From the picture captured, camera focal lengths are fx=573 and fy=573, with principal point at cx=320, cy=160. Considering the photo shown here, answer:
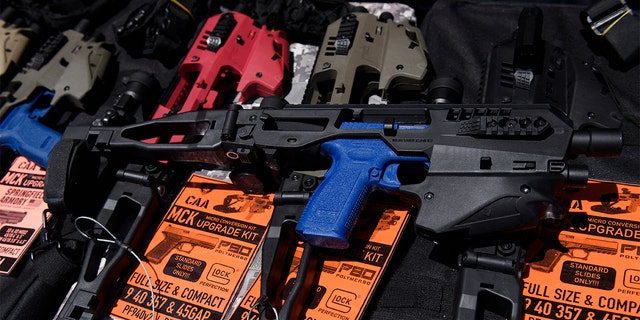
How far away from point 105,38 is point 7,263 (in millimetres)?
1497

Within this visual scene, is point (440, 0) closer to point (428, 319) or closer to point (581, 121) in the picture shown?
point (581, 121)

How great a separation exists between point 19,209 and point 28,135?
371 mm

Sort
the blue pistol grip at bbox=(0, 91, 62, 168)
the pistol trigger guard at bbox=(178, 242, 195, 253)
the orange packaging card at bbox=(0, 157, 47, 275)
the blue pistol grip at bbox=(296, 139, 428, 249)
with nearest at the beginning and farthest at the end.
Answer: the blue pistol grip at bbox=(296, 139, 428, 249)
the pistol trigger guard at bbox=(178, 242, 195, 253)
the orange packaging card at bbox=(0, 157, 47, 275)
the blue pistol grip at bbox=(0, 91, 62, 168)

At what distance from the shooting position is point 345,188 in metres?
2.06

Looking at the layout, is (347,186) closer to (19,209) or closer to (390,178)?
(390,178)

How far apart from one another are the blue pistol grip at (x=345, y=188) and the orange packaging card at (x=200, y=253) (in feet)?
1.10

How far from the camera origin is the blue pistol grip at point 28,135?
8.80ft

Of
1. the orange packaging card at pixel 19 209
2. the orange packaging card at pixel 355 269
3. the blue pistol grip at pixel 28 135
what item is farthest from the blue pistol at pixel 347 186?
the blue pistol grip at pixel 28 135

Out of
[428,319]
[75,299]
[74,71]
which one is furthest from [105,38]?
[428,319]

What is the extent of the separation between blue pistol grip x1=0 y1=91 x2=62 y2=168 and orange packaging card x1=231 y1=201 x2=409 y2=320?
128cm

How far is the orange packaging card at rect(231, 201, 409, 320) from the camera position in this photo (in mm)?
2008

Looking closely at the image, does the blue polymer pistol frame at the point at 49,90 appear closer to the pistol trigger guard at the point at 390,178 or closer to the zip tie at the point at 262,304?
the zip tie at the point at 262,304

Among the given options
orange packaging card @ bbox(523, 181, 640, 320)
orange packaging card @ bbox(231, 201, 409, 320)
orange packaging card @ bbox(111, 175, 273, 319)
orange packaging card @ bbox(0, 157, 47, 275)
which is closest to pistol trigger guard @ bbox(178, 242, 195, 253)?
orange packaging card @ bbox(111, 175, 273, 319)

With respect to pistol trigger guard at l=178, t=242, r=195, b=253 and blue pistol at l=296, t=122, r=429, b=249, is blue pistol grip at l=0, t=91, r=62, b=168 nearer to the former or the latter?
pistol trigger guard at l=178, t=242, r=195, b=253
